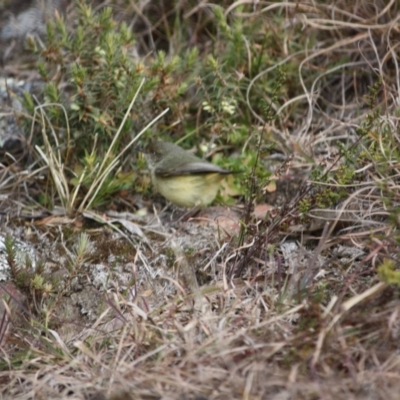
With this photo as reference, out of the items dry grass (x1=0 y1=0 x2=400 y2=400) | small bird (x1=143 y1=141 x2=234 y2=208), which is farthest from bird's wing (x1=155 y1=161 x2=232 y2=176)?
dry grass (x1=0 y1=0 x2=400 y2=400)

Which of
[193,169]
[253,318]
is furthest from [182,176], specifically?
[253,318]

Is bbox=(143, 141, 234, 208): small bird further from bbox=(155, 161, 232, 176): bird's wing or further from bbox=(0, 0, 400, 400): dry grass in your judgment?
bbox=(0, 0, 400, 400): dry grass

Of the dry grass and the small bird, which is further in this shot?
the small bird

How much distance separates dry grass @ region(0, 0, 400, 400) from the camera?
10.1 ft

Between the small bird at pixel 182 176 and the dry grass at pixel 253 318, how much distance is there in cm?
37

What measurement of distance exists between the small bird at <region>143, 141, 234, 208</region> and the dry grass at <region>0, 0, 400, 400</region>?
1.23 feet

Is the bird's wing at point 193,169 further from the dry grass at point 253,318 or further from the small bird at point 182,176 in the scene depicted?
the dry grass at point 253,318

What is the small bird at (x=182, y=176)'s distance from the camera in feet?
17.2

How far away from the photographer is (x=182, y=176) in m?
5.34

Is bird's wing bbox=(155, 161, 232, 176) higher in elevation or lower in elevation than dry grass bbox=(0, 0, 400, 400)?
lower

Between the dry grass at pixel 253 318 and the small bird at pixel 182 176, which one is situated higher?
the dry grass at pixel 253 318

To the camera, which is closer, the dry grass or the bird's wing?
the dry grass

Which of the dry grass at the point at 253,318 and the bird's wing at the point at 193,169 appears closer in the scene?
the dry grass at the point at 253,318

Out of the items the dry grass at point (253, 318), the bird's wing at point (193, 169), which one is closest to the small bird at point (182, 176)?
the bird's wing at point (193, 169)
